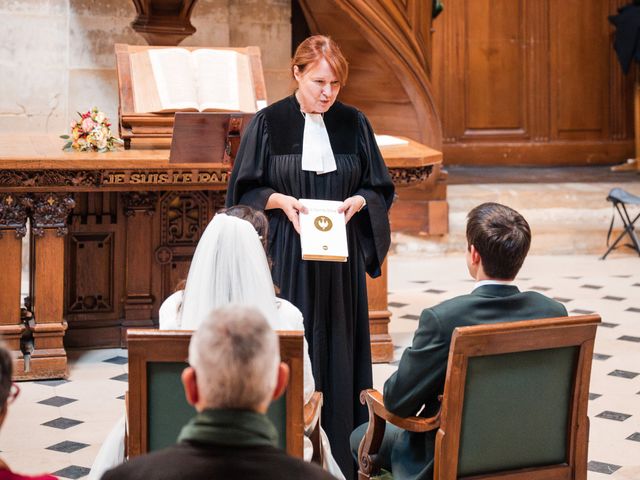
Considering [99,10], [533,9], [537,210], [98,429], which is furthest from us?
[533,9]

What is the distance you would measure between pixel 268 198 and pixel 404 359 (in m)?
1.25

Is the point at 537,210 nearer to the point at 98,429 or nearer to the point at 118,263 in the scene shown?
the point at 118,263

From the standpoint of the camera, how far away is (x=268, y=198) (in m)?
4.30

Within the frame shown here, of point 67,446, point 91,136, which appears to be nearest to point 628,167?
point 91,136

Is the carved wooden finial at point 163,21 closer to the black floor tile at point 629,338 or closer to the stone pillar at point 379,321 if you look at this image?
the stone pillar at point 379,321

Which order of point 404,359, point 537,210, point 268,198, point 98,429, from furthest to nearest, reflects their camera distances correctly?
point 537,210 → point 98,429 → point 268,198 → point 404,359

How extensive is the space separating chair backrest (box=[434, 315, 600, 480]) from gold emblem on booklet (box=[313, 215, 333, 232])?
127cm

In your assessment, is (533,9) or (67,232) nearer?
(67,232)

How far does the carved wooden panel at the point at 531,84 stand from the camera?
485 inches

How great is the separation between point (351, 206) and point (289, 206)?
245mm

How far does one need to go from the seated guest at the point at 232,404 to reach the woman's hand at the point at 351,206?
7.69 feet

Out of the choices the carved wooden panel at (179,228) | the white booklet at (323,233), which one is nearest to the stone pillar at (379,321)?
the carved wooden panel at (179,228)

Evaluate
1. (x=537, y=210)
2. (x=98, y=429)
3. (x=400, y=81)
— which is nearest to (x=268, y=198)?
(x=98, y=429)

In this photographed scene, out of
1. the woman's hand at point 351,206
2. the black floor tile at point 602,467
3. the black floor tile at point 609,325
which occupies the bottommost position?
the black floor tile at point 602,467
